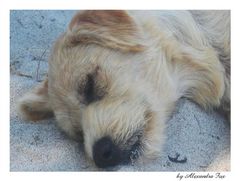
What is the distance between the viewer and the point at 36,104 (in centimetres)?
363

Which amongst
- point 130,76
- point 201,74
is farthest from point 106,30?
point 201,74

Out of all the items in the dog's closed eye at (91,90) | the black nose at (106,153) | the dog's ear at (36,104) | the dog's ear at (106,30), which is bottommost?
the dog's ear at (36,104)

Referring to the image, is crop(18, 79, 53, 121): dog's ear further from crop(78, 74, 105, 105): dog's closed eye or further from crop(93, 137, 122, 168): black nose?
crop(93, 137, 122, 168): black nose

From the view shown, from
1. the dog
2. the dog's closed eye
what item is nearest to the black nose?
the dog

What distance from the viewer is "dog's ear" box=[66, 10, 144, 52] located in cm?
333

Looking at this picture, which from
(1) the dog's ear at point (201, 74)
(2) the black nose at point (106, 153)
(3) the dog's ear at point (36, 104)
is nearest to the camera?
(2) the black nose at point (106, 153)

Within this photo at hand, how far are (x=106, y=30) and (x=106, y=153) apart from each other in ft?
2.24

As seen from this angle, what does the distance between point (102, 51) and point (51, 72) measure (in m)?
0.31

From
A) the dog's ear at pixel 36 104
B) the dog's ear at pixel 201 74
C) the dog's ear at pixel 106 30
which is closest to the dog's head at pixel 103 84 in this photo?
the dog's ear at pixel 106 30

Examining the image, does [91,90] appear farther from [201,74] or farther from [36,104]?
[201,74]

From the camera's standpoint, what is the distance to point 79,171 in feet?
10.6

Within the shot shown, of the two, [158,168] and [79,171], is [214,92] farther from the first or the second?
[79,171]

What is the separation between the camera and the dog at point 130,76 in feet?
10.5

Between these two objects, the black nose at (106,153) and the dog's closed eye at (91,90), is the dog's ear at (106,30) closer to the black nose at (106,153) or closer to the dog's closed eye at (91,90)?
the dog's closed eye at (91,90)
